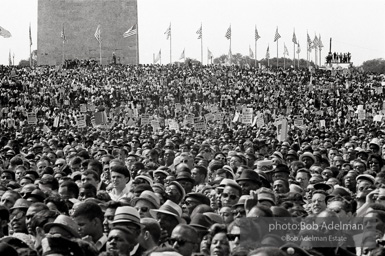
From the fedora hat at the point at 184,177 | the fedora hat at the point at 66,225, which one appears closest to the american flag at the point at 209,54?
the fedora hat at the point at 184,177

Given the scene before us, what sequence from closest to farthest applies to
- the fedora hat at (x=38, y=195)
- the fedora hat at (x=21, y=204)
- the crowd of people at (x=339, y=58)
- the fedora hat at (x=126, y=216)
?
the fedora hat at (x=126, y=216) → the fedora hat at (x=21, y=204) → the fedora hat at (x=38, y=195) → the crowd of people at (x=339, y=58)

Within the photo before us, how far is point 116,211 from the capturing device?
7.66 meters

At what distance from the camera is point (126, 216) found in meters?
7.44

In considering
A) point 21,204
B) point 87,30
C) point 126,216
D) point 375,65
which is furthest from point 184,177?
point 375,65

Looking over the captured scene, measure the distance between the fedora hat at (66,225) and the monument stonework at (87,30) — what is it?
6960 cm

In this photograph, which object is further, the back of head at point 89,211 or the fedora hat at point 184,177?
the fedora hat at point 184,177

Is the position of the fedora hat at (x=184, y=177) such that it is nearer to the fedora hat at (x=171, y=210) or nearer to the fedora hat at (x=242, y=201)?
the fedora hat at (x=242, y=201)

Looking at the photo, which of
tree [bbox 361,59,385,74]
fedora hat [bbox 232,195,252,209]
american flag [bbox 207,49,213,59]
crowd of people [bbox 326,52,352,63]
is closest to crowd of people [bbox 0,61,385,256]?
fedora hat [bbox 232,195,252,209]

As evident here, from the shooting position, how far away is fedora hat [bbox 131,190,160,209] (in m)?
8.77

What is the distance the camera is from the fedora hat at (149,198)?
Answer: 8.77 m

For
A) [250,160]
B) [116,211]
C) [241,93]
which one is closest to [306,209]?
[116,211]

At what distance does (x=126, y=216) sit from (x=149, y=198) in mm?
1347

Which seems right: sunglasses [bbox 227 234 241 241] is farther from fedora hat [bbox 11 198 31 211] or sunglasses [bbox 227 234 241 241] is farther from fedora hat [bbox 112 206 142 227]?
fedora hat [bbox 11 198 31 211]

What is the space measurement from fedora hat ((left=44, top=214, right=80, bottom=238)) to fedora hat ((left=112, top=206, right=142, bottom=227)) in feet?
1.19
